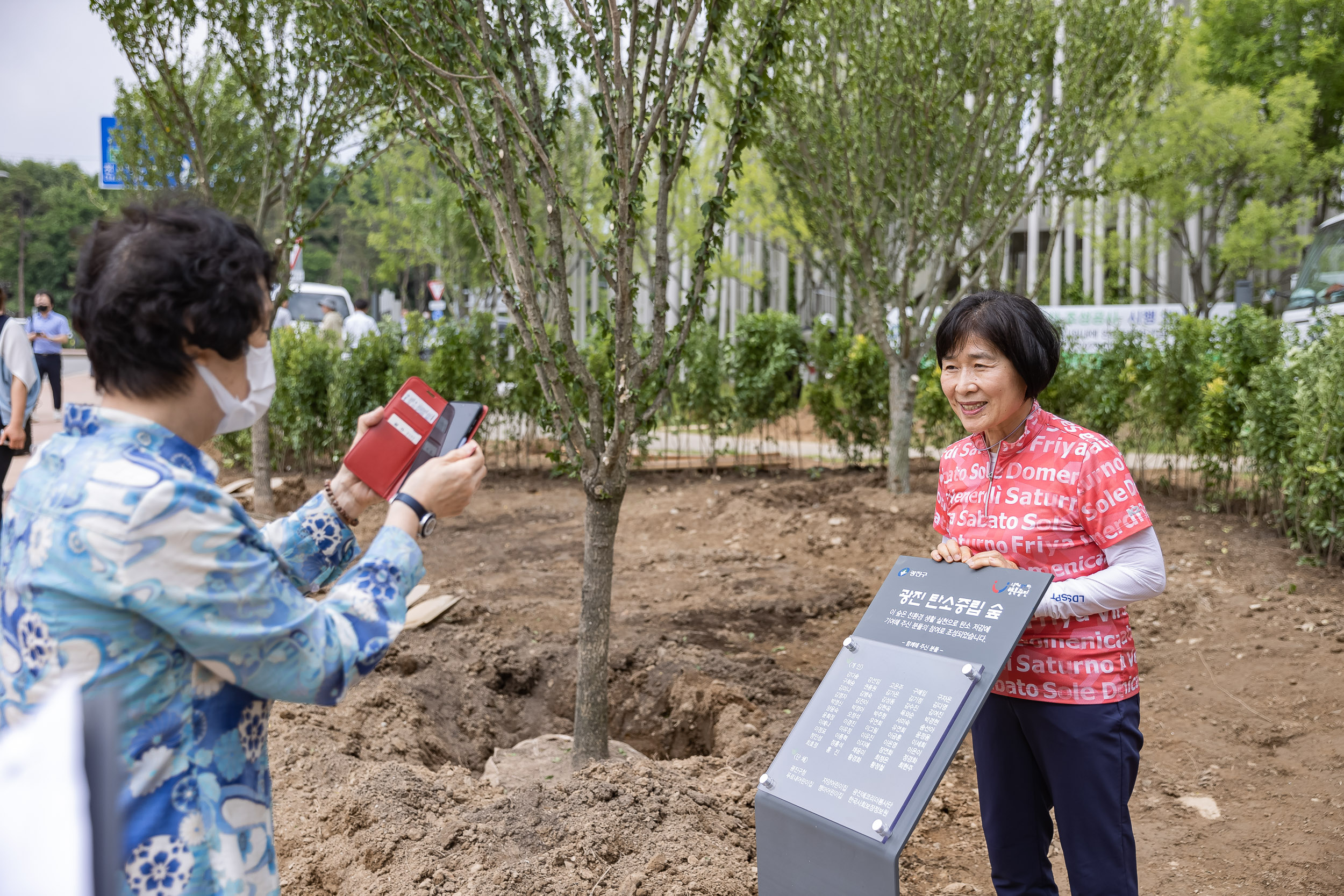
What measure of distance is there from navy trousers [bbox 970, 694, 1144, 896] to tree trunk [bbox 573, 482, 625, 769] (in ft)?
5.49

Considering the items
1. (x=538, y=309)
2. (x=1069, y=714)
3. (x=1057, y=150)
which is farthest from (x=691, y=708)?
(x=1057, y=150)

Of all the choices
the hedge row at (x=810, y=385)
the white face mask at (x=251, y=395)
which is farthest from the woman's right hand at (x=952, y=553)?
the hedge row at (x=810, y=385)

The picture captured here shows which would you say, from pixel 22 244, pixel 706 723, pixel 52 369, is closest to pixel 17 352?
pixel 706 723

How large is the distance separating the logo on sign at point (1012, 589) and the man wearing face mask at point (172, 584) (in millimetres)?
1211

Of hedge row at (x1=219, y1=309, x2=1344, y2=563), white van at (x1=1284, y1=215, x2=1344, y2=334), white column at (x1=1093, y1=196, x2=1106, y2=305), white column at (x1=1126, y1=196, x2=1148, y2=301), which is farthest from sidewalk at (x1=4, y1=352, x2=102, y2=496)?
white column at (x1=1126, y1=196, x2=1148, y2=301)

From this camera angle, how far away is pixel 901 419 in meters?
8.84

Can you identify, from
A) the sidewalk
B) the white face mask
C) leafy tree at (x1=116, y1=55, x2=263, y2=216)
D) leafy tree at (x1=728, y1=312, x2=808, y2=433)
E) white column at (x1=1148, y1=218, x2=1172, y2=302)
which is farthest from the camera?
white column at (x1=1148, y1=218, x2=1172, y2=302)

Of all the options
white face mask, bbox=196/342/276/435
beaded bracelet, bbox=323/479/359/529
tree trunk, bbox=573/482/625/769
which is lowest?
tree trunk, bbox=573/482/625/769

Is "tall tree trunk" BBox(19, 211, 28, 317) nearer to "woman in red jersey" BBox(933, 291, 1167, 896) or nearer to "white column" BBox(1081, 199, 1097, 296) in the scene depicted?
"white column" BBox(1081, 199, 1097, 296)

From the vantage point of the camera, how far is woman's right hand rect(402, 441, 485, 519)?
Answer: 5.59 feet

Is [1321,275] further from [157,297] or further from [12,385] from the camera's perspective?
[12,385]

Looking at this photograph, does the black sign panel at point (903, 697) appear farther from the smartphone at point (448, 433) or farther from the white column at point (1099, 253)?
the white column at point (1099, 253)

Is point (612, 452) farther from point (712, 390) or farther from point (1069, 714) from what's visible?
point (712, 390)

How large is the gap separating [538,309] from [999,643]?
2084 mm
